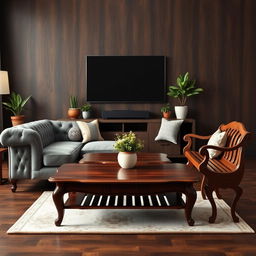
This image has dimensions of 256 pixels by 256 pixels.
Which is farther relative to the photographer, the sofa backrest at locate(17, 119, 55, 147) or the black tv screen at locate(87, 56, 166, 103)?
the black tv screen at locate(87, 56, 166, 103)

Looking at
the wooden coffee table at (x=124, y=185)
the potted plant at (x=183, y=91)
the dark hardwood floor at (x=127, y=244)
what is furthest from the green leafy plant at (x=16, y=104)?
the dark hardwood floor at (x=127, y=244)

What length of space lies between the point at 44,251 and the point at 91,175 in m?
0.83

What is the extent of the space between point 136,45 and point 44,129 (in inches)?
99.9

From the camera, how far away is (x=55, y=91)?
7.23m

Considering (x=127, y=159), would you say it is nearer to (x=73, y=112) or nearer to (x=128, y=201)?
(x=128, y=201)

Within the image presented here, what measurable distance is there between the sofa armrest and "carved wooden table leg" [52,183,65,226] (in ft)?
4.39

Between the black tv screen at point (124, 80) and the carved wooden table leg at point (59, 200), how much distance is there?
12.8ft

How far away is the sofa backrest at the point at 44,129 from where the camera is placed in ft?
17.0

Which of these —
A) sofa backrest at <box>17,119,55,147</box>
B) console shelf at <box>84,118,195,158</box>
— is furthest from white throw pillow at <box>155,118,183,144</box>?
sofa backrest at <box>17,119,55,147</box>

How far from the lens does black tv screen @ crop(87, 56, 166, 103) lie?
7168 millimetres

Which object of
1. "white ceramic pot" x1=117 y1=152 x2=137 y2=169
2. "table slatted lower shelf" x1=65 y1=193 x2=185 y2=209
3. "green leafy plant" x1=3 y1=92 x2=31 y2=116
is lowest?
"table slatted lower shelf" x1=65 y1=193 x2=185 y2=209

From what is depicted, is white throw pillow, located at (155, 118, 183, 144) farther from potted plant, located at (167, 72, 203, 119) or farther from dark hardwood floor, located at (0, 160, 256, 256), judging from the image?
dark hardwood floor, located at (0, 160, 256, 256)

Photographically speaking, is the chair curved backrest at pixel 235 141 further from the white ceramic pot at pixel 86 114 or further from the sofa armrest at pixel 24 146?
the white ceramic pot at pixel 86 114

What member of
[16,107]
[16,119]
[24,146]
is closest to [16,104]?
[16,107]
